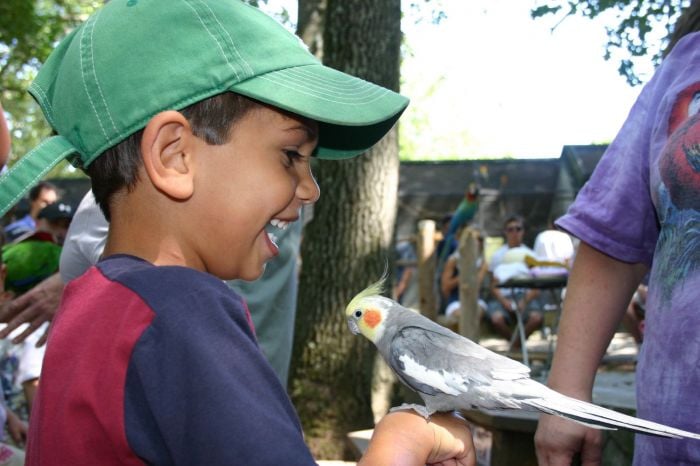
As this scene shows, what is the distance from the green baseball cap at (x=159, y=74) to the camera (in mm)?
1082

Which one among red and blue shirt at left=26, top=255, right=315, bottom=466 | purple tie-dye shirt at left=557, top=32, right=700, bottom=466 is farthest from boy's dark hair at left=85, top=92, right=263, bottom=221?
purple tie-dye shirt at left=557, top=32, right=700, bottom=466

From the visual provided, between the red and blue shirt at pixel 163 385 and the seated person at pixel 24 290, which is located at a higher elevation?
the red and blue shirt at pixel 163 385

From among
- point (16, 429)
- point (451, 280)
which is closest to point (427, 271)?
point (451, 280)

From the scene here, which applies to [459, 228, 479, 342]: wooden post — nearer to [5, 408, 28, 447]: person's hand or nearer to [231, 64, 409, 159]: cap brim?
[5, 408, 28, 447]: person's hand

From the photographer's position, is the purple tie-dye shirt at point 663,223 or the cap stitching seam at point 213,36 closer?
the cap stitching seam at point 213,36

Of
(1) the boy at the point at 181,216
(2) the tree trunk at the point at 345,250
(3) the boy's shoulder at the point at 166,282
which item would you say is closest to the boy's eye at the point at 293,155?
(1) the boy at the point at 181,216

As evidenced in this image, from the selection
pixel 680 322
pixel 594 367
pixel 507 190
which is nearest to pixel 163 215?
pixel 680 322

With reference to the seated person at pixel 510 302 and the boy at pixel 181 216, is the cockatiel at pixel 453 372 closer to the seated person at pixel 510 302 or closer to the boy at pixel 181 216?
the boy at pixel 181 216

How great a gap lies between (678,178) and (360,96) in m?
0.74

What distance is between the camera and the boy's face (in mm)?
1131

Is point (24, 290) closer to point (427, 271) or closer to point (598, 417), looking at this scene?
point (598, 417)

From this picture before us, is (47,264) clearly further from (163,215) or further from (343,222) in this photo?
(163,215)

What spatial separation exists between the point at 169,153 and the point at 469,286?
6.60 meters

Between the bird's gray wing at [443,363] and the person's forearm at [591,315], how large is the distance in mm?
382
